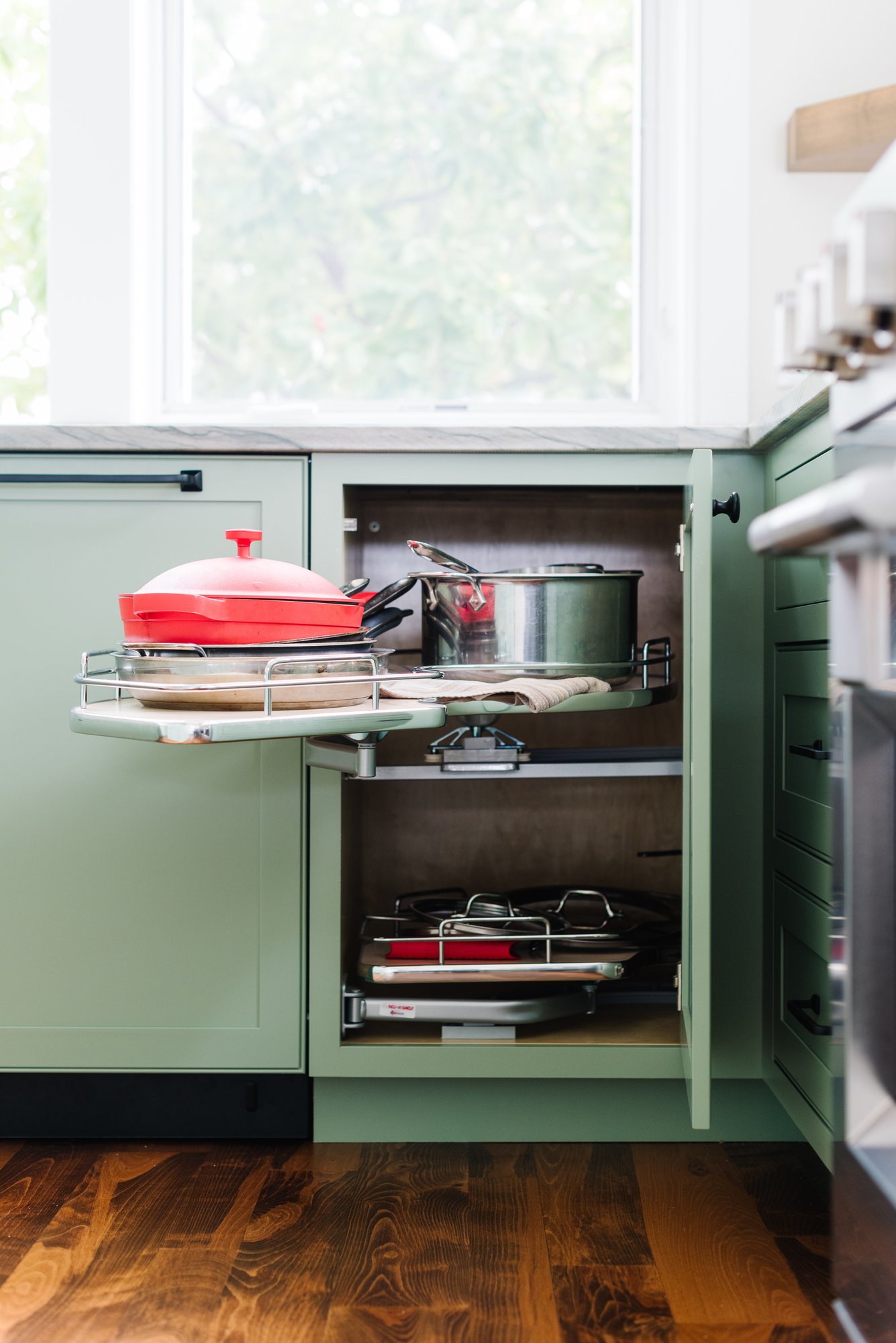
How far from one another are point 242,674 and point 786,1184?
94 cm

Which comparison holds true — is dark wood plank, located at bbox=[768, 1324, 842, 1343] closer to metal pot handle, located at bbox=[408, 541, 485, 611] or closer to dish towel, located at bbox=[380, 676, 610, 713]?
dish towel, located at bbox=[380, 676, 610, 713]

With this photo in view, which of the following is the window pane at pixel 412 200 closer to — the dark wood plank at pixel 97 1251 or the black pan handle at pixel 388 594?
the black pan handle at pixel 388 594

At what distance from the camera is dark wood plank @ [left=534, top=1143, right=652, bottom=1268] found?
1.15 m

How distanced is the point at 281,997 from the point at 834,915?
33.6 inches

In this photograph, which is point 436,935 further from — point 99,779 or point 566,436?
point 566,436

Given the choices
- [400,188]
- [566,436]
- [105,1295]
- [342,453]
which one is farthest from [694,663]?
[400,188]

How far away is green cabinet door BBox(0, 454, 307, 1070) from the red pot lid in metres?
0.22

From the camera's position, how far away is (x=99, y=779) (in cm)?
139

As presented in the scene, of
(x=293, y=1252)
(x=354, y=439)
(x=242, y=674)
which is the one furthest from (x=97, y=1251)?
(x=354, y=439)

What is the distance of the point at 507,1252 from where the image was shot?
1.14 metres

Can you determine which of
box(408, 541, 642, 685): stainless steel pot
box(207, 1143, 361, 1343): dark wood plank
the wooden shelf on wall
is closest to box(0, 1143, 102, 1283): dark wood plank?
box(207, 1143, 361, 1343): dark wood plank

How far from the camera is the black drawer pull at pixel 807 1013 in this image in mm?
1129

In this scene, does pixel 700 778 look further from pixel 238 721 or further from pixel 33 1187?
pixel 33 1187

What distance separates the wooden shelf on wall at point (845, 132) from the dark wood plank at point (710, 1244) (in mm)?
1566
